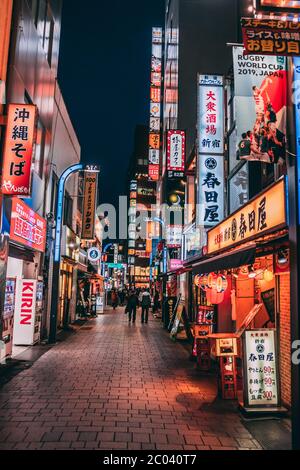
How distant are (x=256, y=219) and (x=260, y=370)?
3.00 m

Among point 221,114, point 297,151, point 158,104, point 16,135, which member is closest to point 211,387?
point 297,151

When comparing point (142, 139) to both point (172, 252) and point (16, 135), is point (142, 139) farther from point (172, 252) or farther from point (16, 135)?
point (16, 135)

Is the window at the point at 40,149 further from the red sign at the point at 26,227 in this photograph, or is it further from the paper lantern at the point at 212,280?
the paper lantern at the point at 212,280

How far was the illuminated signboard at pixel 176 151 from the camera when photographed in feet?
77.2

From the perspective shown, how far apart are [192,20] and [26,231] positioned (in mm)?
A: 29534

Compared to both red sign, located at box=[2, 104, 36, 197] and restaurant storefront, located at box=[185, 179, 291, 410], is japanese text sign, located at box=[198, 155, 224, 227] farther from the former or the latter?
red sign, located at box=[2, 104, 36, 197]

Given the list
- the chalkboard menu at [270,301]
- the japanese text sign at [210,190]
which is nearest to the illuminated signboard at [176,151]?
the japanese text sign at [210,190]

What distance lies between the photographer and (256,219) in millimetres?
7715

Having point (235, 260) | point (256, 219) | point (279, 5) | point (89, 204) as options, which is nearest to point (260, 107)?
point (279, 5)

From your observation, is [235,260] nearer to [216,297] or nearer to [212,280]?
[212,280]

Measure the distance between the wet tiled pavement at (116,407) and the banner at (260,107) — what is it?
5.01m

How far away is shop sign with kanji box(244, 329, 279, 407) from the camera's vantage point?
23.4ft

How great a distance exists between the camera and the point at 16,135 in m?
10.3

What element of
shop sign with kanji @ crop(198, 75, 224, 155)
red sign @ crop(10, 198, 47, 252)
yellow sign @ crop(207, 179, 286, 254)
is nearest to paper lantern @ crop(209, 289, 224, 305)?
yellow sign @ crop(207, 179, 286, 254)
